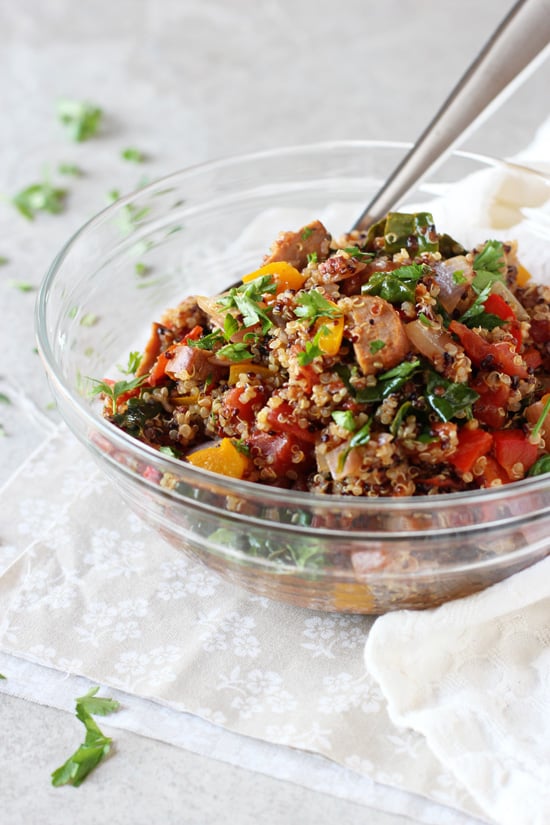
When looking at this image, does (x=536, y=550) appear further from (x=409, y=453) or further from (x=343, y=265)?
(x=343, y=265)

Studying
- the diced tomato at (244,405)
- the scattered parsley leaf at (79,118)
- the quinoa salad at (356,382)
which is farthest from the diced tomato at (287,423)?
the scattered parsley leaf at (79,118)

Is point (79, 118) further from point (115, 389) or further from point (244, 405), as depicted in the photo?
point (244, 405)

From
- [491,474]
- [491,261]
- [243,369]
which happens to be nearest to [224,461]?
[243,369]

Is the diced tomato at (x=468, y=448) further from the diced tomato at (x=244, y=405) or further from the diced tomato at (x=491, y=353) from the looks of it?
the diced tomato at (x=244, y=405)

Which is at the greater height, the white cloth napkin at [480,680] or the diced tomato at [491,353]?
the diced tomato at [491,353]

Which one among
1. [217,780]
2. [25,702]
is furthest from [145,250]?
[217,780]

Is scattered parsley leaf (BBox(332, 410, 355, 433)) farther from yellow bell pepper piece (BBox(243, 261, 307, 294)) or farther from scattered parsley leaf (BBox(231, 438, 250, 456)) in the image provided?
yellow bell pepper piece (BBox(243, 261, 307, 294))
